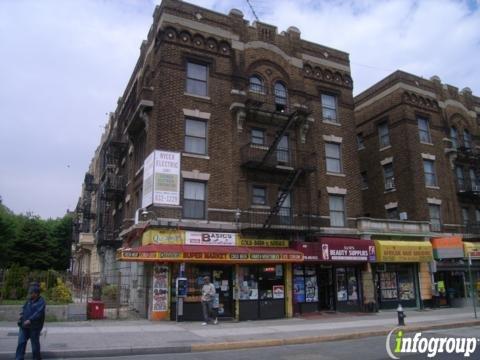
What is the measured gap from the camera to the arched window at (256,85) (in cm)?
2356

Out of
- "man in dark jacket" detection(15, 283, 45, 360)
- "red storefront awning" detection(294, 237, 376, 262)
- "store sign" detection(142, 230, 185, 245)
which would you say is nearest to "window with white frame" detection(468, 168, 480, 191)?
"red storefront awning" detection(294, 237, 376, 262)

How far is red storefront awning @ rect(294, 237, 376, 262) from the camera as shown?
21.2 m

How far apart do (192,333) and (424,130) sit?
2287cm

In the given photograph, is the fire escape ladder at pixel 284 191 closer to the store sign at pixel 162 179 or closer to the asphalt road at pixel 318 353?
the store sign at pixel 162 179

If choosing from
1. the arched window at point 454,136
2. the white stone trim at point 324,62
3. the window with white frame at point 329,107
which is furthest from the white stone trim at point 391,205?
the white stone trim at point 324,62

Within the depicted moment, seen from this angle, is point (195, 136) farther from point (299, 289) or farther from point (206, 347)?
point (206, 347)

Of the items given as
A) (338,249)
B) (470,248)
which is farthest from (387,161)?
(338,249)

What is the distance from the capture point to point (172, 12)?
70.8ft

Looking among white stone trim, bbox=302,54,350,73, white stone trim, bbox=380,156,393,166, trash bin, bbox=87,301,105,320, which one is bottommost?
trash bin, bbox=87,301,105,320

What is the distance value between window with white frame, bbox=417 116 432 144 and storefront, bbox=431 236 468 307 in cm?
740

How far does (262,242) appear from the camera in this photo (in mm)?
21047

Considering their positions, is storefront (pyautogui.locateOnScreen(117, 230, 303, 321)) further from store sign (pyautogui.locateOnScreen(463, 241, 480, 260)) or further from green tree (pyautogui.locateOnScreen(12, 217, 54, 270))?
green tree (pyautogui.locateOnScreen(12, 217, 54, 270))

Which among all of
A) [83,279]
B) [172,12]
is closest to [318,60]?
[172,12]

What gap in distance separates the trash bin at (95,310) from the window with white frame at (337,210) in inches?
505
